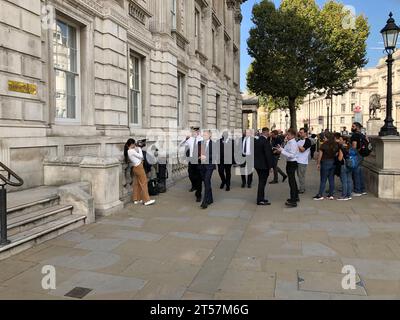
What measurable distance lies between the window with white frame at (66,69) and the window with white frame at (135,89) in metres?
3.35

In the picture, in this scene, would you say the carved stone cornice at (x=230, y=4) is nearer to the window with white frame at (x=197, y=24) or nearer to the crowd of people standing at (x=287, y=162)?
the window with white frame at (x=197, y=24)

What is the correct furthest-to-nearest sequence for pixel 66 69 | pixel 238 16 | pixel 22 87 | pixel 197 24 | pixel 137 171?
pixel 238 16
pixel 197 24
pixel 66 69
pixel 137 171
pixel 22 87

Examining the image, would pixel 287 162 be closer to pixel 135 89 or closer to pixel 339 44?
pixel 135 89

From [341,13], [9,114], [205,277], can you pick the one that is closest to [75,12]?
[9,114]

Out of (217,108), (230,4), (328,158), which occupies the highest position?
(230,4)

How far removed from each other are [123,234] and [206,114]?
55.4ft

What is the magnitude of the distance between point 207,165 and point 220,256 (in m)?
4.17

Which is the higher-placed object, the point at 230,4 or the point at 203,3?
the point at 230,4

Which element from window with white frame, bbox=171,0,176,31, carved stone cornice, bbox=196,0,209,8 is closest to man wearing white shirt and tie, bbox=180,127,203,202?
window with white frame, bbox=171,0,176,31

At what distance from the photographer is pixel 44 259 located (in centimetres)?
526

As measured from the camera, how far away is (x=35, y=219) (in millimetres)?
6164

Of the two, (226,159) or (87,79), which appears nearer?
(87,79)

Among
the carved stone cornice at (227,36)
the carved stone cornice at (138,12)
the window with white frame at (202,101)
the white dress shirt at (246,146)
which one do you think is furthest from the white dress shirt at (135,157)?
the carved stone cornice at (227,36)

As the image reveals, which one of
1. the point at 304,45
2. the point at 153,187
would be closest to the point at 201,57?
the point at 153,187
